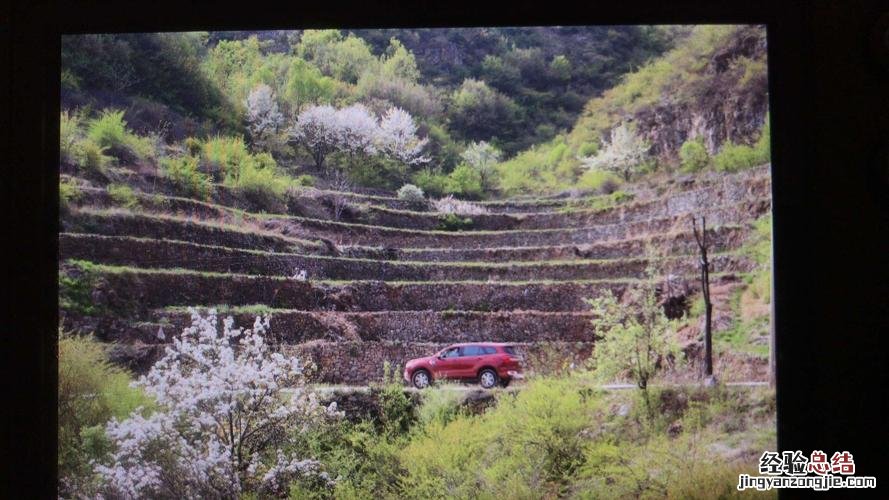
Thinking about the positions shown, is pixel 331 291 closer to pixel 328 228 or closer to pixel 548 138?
pixel 328 228

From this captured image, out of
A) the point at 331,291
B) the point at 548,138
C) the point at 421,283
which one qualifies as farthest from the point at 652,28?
the point at 331,291

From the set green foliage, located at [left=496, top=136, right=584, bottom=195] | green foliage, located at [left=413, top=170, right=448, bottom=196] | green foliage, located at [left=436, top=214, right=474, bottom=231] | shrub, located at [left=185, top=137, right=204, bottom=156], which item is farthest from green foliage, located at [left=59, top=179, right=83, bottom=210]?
green foliage, located at [left=496, top=136, right=584, bottom=195]

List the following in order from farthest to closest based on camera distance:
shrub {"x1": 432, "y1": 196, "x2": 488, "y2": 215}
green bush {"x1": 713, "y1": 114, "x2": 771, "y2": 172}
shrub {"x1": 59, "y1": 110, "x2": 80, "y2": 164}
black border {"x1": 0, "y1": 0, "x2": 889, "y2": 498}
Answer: shrub {"x1": 432, "y1": 196, "x2": 488, "y2": 215} < shrub {"x1": 59, "y1": 110, "x2": 80, "y2": 164} < green bush {"x1": 713, "y1": 114, "x2": 771, "y2": 172} < black border {"x1": 0, "y1": 0, "x2": 889, "y2": 498}

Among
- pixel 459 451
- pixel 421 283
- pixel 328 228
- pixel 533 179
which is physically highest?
pixel 533 179

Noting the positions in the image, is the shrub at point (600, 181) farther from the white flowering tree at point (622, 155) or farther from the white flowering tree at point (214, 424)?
the white flowering tree at point (214, 424)

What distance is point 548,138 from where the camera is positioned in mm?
2736

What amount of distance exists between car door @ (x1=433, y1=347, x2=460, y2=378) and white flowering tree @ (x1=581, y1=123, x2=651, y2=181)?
891 mm

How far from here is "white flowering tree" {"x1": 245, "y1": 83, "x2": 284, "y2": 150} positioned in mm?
2717

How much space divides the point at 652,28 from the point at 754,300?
1.07 m

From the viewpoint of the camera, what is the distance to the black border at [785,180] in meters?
2.42

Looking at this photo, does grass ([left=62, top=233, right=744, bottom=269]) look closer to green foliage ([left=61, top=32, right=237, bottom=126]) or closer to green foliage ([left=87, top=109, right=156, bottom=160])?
green foliage ([left=87, top=109, right=156, bottom=160])

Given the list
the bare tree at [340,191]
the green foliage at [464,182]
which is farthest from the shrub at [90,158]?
the green foliage at [464,182]

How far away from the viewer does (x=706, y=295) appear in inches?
101

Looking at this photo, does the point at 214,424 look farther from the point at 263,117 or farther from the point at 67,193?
the point at 263,117
